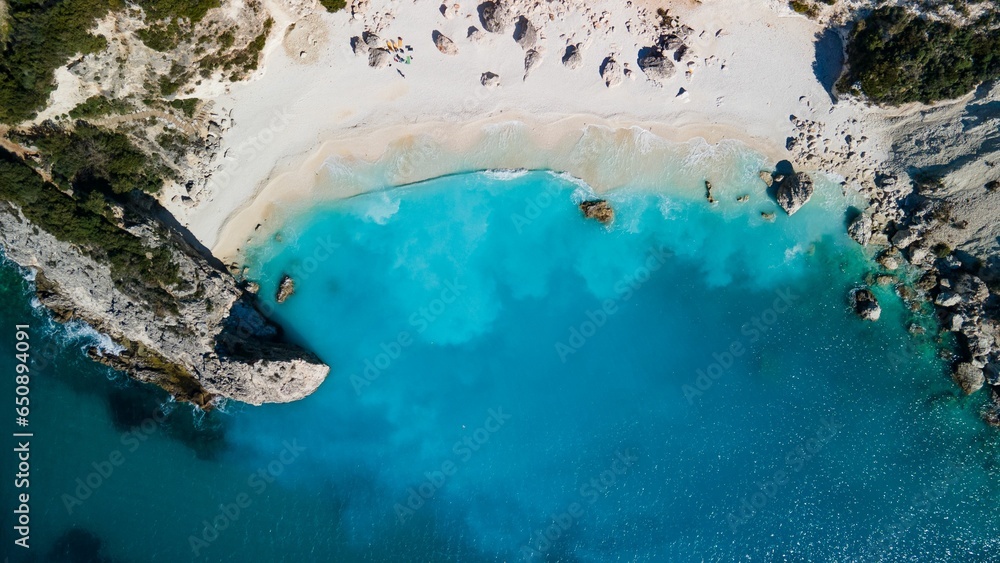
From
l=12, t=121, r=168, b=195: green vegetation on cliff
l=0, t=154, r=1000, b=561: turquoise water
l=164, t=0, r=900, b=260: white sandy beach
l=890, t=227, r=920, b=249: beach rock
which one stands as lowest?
l=0, t=154, r=1000, b=561: turquoise water

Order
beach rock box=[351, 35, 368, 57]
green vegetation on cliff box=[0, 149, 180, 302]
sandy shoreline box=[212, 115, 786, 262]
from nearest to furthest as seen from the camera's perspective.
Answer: green vegetation on cliff box=[0, 149, 180, 302]
beach rock box=[351, 35, 368, 57]
sandy shoreline box=[212, 115, 786, 262]

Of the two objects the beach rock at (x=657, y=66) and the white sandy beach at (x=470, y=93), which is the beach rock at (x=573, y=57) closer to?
the white sandy beach at (x=470, y=93)

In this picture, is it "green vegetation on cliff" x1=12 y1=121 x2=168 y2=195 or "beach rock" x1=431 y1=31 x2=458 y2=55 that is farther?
"beach rock" x1=431 y1=31 x2=458 y2=55

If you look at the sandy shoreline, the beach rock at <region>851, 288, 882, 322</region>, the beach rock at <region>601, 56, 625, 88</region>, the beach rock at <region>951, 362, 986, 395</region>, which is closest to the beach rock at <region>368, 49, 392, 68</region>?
the sandy shoreline

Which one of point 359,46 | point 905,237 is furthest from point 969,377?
point 359,46

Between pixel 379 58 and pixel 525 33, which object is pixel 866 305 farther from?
pixel 379 58

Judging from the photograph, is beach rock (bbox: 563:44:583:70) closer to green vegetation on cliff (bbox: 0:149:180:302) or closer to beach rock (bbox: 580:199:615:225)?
beach rock (bbox: 580:199:615:225)
